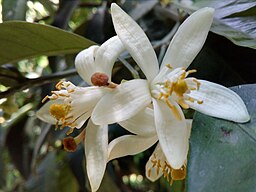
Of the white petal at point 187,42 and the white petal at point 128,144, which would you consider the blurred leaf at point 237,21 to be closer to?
the white petal at point 187,42

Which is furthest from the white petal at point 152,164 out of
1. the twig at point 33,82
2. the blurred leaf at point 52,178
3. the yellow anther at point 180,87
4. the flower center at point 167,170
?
the blurred leaf at point 52,178

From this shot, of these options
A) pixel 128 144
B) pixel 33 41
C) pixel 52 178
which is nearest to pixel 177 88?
pixel 128 144

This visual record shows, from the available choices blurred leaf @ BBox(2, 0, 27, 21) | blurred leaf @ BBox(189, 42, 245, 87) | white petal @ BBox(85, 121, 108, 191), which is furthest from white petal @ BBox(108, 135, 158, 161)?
blurred leaf @ BBox(2, 0, 27, 21)

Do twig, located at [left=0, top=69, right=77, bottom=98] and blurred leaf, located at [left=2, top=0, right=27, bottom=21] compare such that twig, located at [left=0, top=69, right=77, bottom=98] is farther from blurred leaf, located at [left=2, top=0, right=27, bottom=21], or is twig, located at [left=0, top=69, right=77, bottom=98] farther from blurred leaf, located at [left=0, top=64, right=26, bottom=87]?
blurred leaf, located at [left=2, top=0, right=27, bottom=21]

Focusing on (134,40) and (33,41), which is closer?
(134,40)

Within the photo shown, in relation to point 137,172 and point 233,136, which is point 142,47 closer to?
point 233,136

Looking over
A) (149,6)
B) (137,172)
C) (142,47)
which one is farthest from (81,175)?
(142,47)

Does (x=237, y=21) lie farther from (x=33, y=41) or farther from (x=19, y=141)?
(x=19, y=141)
